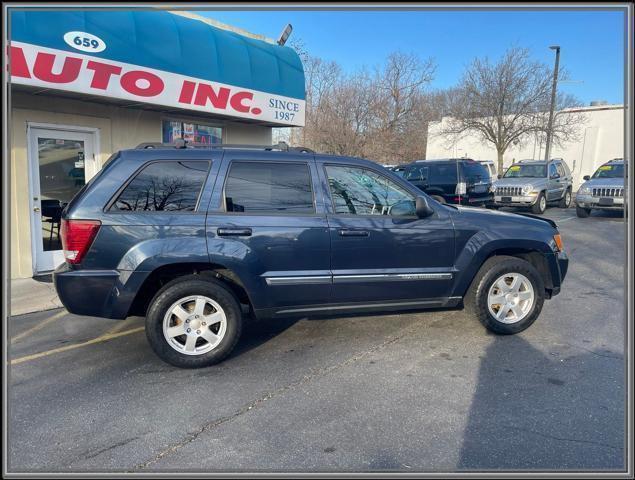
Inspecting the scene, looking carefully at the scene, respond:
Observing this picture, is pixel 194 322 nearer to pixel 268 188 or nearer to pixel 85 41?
pixel 268 188

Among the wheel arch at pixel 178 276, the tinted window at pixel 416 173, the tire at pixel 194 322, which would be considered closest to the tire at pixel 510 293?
the wheel arch at pixel 178 276

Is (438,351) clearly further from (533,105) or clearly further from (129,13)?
(533,105)

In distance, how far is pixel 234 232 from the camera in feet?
12.8

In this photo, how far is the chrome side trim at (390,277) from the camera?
13.7ft

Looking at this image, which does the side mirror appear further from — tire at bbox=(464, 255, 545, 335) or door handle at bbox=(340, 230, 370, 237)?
tire at bbox=(464, 255, 545, 335)

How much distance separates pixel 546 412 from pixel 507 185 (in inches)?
547

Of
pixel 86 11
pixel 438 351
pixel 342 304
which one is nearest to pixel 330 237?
pixel 342 304

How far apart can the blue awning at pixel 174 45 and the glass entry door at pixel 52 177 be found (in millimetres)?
1590

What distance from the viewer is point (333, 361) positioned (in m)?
4.07

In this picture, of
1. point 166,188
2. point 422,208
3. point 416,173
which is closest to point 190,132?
point 166,188

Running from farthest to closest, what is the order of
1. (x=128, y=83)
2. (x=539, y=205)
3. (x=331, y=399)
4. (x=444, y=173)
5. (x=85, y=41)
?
(x=539, y=205) → (x=444, y=173) → (x=128, y=83) → (x=85, y=41) → (x=331, y=399)

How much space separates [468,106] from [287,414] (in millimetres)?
26635

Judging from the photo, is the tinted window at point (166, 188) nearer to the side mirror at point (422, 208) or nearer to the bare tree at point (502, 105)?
the side mirror at point (422, 208)

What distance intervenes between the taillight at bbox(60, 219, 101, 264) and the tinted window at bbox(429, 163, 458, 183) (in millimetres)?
11227
